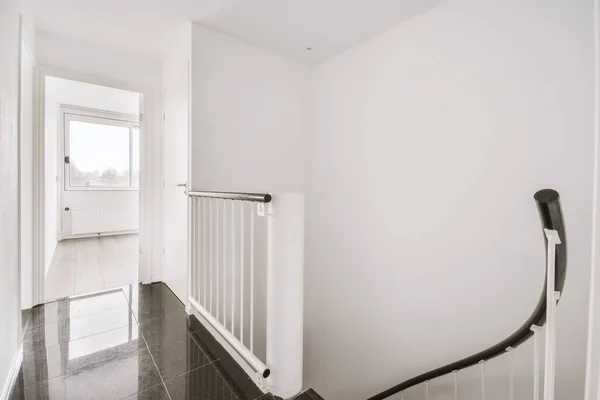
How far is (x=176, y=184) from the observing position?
8.43 feet

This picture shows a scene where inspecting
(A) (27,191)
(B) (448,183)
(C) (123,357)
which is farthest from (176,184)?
(B) (448,183)

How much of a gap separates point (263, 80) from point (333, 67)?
0.76 m

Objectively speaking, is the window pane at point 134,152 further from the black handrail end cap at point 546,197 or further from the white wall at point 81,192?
the black handrail end cap at point 546,197

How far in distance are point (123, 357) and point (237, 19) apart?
8.48ft

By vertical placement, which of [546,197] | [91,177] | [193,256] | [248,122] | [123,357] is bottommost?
[123,357]

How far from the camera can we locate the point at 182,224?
249cm

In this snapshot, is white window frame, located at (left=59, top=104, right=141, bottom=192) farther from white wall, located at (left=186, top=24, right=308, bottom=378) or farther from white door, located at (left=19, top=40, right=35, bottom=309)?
white wall, located at (left=186, top=24, right=308, bottom=378)

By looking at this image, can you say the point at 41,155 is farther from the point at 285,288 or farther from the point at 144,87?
the point at 285,288

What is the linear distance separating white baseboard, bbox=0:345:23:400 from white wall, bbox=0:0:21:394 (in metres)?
0.04

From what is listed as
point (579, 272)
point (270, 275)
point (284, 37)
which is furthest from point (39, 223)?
point (579, 272)

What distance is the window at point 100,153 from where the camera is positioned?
193 inches

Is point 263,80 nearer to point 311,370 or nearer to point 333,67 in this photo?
point 333,67

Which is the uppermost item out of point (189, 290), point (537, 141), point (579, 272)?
point (537, 141)

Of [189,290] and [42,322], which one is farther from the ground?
[189,290]
